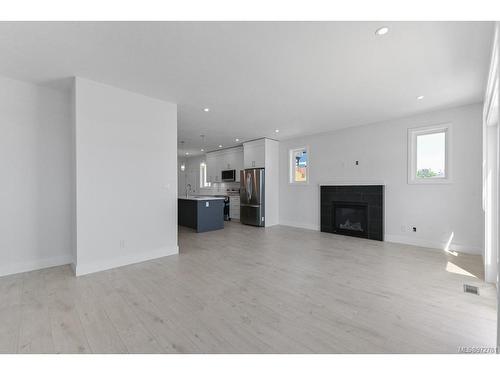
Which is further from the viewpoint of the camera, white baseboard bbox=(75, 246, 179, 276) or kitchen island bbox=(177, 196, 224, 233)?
kitchen island bbox=(177, 196, 224, 233)

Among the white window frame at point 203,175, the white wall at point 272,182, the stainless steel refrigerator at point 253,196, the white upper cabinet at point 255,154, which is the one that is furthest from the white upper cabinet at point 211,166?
the white wall at point 272,182

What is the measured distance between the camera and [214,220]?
6.45 metres

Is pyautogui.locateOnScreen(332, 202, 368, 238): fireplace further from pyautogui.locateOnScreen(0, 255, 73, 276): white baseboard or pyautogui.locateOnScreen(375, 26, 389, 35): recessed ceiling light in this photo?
pyautogui.locateOnScreen(0, 255, 73, 276): white baseboard

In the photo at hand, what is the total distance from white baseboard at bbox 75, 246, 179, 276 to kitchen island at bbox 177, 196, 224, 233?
2.04 metres

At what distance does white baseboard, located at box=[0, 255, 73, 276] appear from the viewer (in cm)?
315

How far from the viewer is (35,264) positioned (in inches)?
132

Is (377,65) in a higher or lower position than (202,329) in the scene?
higher

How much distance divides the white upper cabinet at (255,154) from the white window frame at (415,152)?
368 cm

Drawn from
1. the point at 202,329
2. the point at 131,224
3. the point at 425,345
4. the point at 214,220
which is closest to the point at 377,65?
the point at 425,345

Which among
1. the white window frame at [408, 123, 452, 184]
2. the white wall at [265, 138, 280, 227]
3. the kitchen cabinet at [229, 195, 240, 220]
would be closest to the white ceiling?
the white window frame at [408, 123, 452, 184]

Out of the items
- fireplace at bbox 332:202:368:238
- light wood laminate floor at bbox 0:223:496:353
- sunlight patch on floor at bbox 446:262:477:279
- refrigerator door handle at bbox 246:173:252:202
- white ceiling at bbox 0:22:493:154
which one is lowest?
sunlight patch on floor at bbox 446:262:477:279

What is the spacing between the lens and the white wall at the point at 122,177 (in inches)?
124

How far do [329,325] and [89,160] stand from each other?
354cm
